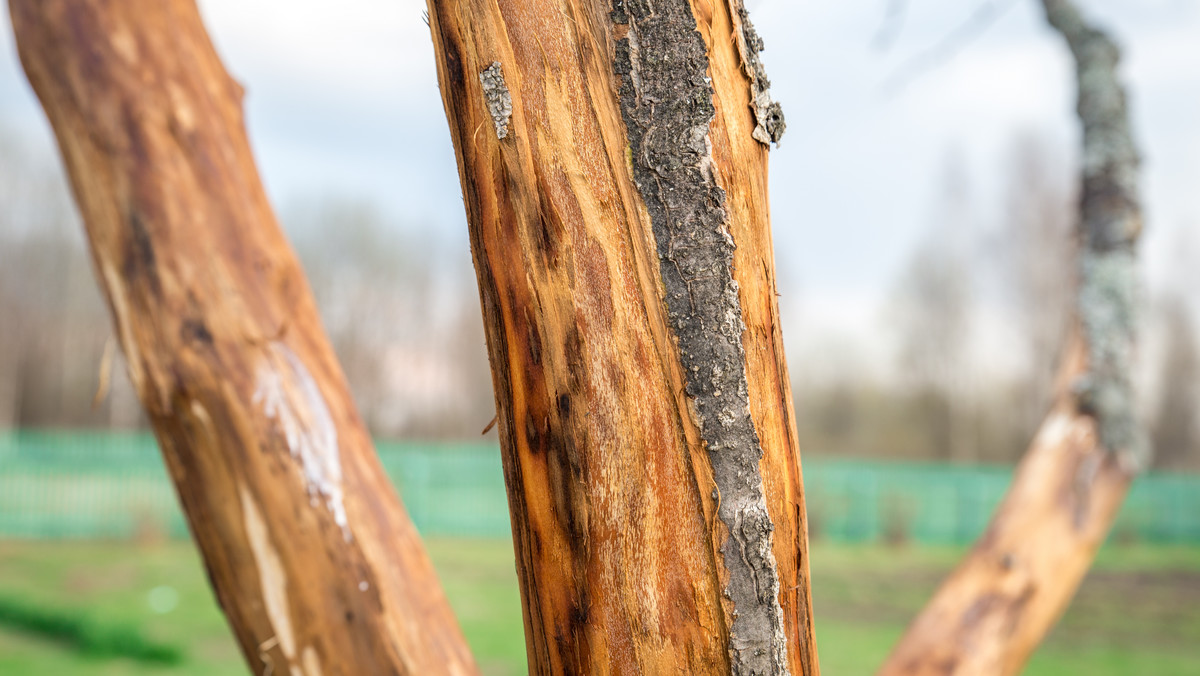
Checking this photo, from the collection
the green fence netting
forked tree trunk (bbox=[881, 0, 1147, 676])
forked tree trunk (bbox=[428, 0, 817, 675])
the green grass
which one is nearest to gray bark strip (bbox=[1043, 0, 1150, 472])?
forked tree trunk (bbox=[881, 0, 1147, 676])

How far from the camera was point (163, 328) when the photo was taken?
4.49ft

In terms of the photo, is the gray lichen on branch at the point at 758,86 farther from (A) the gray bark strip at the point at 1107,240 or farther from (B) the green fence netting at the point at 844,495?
(B) the green fence netting at the point at 844,495

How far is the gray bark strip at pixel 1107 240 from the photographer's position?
1953 mm

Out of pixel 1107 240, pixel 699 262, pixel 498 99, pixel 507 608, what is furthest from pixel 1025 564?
pixel 507 608

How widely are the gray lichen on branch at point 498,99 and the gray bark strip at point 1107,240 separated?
6.07 ft

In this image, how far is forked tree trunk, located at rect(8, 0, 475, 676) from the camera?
1.27 metres

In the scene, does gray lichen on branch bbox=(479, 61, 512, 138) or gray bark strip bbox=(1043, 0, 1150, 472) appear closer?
gray lichen on branch bbox=(479, 61, 512, 138)

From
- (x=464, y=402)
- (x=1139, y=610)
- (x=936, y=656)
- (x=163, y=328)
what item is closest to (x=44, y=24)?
(x=163, y=328)

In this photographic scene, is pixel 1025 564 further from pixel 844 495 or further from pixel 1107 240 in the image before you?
pixel 844 495

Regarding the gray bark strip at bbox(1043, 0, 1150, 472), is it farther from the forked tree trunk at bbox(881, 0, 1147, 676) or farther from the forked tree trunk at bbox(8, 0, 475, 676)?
the forked tree trunk at bbox(8, 0, 475, 676)

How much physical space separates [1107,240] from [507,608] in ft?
20.1

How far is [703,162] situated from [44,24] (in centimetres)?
135

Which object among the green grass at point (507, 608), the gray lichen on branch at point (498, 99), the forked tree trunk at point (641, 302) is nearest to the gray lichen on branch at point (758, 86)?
the forked tree trunk at point (641, 302)

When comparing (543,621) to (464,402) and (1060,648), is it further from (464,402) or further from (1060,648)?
(464,402)
